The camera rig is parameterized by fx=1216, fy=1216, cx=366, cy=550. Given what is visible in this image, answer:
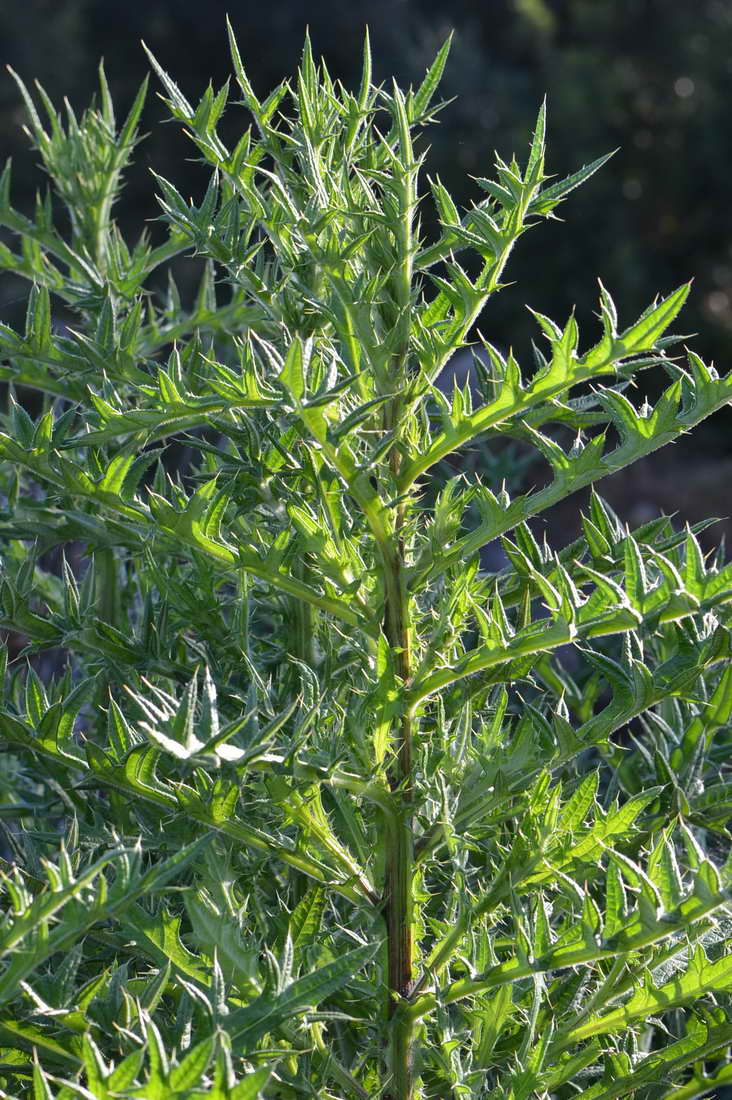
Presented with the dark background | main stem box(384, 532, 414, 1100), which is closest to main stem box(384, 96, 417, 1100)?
main stem box(384, 532, 414, 1100)

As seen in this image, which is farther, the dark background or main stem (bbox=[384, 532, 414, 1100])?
the dark background

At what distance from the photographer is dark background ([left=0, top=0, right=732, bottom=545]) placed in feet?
26.5

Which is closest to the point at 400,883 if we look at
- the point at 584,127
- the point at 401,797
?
the point at 401,797

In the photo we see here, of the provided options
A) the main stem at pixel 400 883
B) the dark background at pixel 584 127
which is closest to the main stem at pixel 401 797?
the main stem at pixel 400 883

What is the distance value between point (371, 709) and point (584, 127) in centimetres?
833

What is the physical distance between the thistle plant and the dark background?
18.0 feet

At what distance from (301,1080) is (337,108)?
2.27 ft

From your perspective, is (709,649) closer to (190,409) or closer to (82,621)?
(190,409)

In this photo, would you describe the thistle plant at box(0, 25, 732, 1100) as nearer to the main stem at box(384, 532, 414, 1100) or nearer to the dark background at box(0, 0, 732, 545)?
the main stem at box(384, 532, 414, 1100)

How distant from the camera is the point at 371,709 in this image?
0.83 m

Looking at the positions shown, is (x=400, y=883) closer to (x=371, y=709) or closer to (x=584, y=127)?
(x=371, y=709)

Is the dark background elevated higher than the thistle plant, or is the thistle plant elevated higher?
the thistle plant

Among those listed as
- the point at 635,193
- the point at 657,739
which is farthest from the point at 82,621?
the point at 635,193

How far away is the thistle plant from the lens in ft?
2.54
